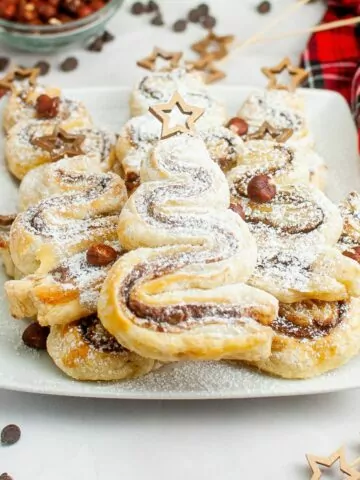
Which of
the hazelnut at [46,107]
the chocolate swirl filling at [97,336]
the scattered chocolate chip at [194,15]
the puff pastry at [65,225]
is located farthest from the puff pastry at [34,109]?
the scattered chocolate chip at [194,15]

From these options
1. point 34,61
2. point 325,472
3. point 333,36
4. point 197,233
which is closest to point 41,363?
point 197,233

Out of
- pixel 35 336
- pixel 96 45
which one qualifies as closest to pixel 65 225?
pixel 35 336

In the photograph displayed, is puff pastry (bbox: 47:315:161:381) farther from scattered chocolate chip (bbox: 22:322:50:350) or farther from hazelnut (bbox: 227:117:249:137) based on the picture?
hazelnut (bbox: 227:117:249:137)

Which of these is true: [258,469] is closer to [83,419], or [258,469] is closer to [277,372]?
[277,372]

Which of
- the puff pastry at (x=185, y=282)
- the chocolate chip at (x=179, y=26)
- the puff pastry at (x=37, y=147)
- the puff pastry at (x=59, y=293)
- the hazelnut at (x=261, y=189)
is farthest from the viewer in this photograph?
the chocolate chip at (x=179, y=26)

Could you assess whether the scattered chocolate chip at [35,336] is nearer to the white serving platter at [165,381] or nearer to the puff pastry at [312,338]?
the white serving platter at [165,381]

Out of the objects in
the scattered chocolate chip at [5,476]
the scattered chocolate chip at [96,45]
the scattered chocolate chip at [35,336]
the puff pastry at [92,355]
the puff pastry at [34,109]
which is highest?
the puff pastry at [34,109]

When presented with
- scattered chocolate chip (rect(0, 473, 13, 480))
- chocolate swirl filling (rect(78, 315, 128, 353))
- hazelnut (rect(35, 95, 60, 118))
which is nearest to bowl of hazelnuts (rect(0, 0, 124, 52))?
hazelnut (rect(35, 95, 60, 118))
